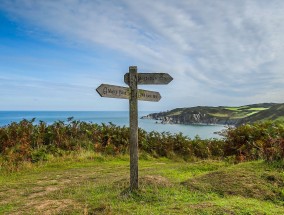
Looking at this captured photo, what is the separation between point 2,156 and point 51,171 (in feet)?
7.40

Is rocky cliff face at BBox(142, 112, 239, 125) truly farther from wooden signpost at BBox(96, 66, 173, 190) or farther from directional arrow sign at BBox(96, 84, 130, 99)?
directional arrow sign at BBox(96, 84, 130, 99)

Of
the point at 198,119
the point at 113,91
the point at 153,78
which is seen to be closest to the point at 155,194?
the point at 113,91

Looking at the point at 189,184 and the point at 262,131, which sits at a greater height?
the point at 262,131

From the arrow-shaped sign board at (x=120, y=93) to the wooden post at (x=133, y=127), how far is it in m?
0.15

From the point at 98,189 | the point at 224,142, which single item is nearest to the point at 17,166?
the point at 98,189

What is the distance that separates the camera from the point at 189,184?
727 centimetres

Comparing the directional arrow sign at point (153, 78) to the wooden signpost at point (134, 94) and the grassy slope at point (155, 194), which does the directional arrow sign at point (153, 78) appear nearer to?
the wooden signpost at point (134, 94)

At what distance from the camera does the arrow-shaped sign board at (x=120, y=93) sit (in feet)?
21.7

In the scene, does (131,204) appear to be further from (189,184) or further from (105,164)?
(105,164)

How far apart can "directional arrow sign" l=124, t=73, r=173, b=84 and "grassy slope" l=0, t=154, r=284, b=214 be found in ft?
8.21

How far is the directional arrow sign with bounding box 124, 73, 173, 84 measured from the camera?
7.18 m

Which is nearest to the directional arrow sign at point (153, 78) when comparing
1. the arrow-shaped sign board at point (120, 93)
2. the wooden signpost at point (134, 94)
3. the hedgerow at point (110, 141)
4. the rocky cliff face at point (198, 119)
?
the wooden signpost at point (134, 94)

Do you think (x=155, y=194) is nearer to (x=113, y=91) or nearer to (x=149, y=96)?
(x=149, y=96)

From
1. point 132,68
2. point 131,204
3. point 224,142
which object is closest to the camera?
point 131,204
